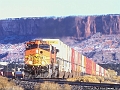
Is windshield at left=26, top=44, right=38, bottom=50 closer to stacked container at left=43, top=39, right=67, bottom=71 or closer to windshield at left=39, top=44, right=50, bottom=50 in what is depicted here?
windshield at left=39, top=44, right=50, bottom=50

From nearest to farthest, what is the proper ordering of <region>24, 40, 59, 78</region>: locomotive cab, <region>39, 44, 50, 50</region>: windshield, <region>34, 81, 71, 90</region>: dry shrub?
<region>34, 81, 71, 90</region>: dry shrub → <region>24, 40, 59, 78</region>: locomotive cab → <region>39, 44, 50, 50</region>: windshield

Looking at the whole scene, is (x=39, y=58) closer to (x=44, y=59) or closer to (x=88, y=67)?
(x=44, y=59)

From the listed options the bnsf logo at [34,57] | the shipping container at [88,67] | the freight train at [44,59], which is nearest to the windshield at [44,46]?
the freight train at [44,59]

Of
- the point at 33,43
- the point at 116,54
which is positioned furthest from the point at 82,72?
the point at 116,54

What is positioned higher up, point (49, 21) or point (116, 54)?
point (49, 21)

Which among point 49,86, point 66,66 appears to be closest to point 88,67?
point 66,66

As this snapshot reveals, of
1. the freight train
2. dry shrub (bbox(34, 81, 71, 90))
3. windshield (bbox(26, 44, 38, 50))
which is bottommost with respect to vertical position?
dry shrub (bbox(34, 81, 71, 90))

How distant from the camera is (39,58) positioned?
134 ft

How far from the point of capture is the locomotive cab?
134 feet

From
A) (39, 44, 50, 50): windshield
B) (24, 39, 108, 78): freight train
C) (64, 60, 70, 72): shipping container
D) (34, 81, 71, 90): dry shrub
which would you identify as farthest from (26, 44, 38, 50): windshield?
(64, 60, 70, 72): shipping container

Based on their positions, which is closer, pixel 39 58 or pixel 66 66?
pixel 39 58

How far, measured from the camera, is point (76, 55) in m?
58.6

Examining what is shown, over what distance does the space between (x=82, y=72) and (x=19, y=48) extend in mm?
131144

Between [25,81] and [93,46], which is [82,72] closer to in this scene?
[25,81]
